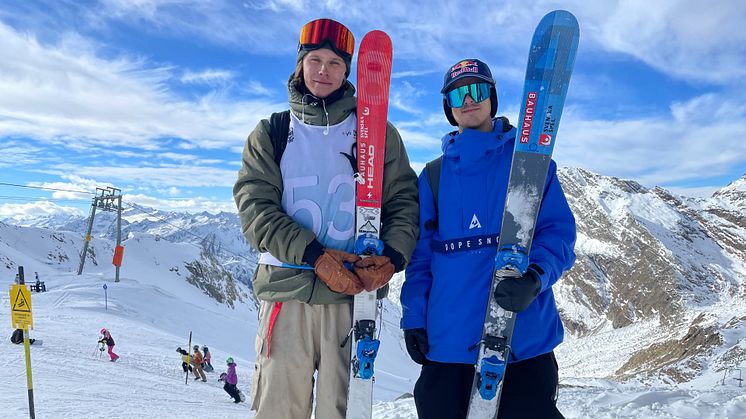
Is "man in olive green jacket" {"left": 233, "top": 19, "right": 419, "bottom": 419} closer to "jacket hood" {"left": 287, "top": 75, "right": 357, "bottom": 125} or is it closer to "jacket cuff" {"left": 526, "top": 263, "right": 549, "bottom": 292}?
"jacket hood" {"left": 287, "top": 75, "right": 357, "bottom": 125}

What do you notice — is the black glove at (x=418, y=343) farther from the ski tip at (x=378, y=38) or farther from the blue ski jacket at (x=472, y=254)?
the ski tip at (x=378, y=38)

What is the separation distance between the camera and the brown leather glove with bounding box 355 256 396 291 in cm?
290

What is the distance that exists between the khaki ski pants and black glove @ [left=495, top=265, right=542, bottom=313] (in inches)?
39.5

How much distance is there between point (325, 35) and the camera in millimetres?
3156

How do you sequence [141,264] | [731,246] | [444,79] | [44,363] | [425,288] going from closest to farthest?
[425,288]
[444,79]
[44,363]
[141,264]
[731,246]

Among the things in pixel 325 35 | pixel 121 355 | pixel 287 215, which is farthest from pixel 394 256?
pixel 121 355

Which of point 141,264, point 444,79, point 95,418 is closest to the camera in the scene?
point 444,79

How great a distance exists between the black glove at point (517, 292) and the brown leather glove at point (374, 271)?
68 cm

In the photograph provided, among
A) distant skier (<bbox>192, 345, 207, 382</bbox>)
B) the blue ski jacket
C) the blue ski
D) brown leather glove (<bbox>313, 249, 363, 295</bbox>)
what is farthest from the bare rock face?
brown leather glove (<bbox>313, 249, 363, 295</bbox>)

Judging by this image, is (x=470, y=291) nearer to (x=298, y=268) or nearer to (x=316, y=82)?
(x=298, y=268)

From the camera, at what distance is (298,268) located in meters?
2.96

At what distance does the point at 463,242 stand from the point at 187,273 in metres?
69.8

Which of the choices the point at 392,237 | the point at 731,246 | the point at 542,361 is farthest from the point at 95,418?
the point at 731,246

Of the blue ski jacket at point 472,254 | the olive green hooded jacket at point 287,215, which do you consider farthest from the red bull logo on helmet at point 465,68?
the olive green hooded jacket at point 287,215
